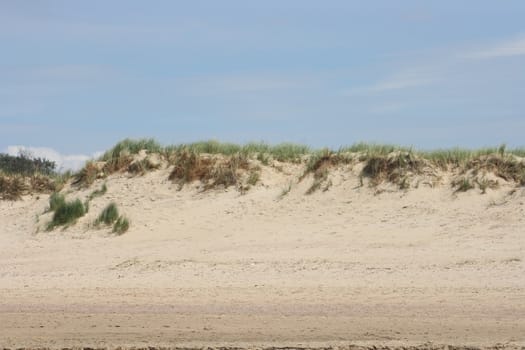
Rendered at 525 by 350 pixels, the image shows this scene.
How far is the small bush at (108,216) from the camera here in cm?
1557

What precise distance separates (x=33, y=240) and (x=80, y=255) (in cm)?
182

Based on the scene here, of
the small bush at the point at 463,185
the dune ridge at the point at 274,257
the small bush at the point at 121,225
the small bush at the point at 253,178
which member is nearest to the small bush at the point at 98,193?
the dune ridge at the point at 274,257

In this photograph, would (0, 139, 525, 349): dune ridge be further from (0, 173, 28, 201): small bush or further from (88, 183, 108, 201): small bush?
(0, 173, 28, 201): small bush

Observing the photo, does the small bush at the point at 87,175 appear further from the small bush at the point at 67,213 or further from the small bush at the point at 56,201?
the small bush at the point at 67,213

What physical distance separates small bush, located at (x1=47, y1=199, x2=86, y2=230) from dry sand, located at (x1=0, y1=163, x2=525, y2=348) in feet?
0.74

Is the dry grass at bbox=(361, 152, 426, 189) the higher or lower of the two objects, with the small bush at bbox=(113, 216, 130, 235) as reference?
higher

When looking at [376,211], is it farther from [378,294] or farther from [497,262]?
[378,294]

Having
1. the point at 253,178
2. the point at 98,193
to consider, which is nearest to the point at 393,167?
the point at 253,178

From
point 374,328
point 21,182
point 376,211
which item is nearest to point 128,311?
point 374,328

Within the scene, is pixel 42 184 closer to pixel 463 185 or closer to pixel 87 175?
pixel 87 175

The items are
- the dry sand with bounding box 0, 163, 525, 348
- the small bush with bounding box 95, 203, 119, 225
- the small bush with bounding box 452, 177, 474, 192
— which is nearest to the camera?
the dry sand with bounding box 0, 163, 525, 348

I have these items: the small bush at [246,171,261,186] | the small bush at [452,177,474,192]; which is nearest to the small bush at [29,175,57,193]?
the small bush at [246,171,261,186]

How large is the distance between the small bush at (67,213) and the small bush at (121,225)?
34.9 inches

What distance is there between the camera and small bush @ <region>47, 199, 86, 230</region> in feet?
51.8
